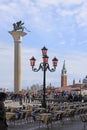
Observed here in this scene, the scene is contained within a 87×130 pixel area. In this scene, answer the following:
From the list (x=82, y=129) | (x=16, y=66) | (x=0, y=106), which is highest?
(x=16, y=66)

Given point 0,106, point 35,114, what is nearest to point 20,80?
point 35,114

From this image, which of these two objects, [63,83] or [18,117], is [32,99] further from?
[63,83]

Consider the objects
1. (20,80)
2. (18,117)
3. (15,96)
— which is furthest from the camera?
(20,80)

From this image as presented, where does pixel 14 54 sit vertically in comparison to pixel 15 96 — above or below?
above

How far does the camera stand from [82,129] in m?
20.2

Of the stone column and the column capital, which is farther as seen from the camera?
the column capital

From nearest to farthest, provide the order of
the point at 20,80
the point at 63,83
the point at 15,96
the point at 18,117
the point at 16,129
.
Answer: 1. the point at 16,129
2. the point at 18,117
3. the point at 15,96
4. the point at 20,80
5. the point at 63,83

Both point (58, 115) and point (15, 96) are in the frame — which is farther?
point (15, 96)

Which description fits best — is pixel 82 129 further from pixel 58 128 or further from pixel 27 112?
pixel 27 112

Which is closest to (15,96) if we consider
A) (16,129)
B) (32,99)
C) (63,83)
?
(32,99)

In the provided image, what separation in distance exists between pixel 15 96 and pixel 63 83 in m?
57.2

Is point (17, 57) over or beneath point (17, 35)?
beneath

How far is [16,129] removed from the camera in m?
19.9

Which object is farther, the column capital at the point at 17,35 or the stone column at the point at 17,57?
the column capital at the point at 17,35
